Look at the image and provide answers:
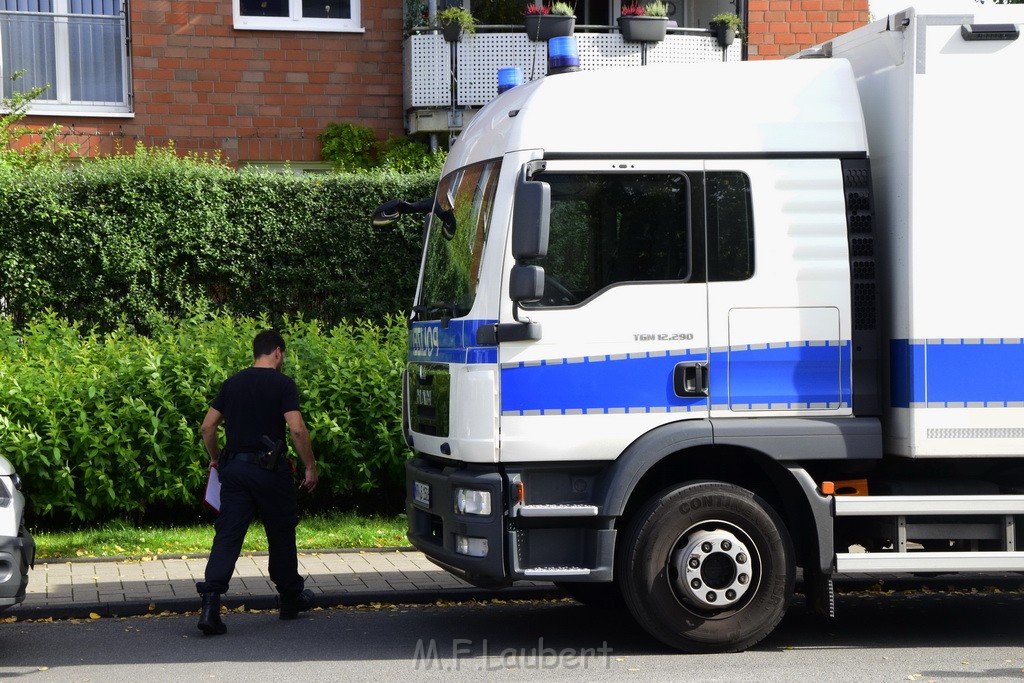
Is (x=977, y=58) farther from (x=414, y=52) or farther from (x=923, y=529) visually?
(x=414, y=52)

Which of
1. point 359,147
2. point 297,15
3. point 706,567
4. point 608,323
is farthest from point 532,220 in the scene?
point 297,15

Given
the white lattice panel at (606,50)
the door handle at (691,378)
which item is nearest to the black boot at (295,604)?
the door handle at (691,378)

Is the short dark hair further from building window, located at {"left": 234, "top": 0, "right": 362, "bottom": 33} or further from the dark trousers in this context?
building window, located at {"left": 234, "top": 0, "right": 362, "bottom": 33}

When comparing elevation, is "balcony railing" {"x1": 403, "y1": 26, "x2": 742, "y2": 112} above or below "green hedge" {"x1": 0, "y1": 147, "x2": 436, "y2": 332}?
above

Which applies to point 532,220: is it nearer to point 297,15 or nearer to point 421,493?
point 421,493

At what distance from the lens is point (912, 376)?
651 cm

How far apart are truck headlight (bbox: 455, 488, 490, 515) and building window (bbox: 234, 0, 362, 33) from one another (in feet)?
44.0

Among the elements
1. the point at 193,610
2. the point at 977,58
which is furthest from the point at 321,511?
the point at 977,58

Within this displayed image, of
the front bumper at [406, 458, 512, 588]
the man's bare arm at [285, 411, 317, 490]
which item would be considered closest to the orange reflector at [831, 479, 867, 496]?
the front bumper at [406, 458, 512, 588]

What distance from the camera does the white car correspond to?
6.27 metres

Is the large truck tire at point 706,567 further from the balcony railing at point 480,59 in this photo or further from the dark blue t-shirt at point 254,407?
the balcony railing at point 480,59

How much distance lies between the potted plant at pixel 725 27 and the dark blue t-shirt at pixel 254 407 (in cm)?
1268

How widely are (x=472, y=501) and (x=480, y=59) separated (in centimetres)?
1267

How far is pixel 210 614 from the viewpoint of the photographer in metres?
7.19
